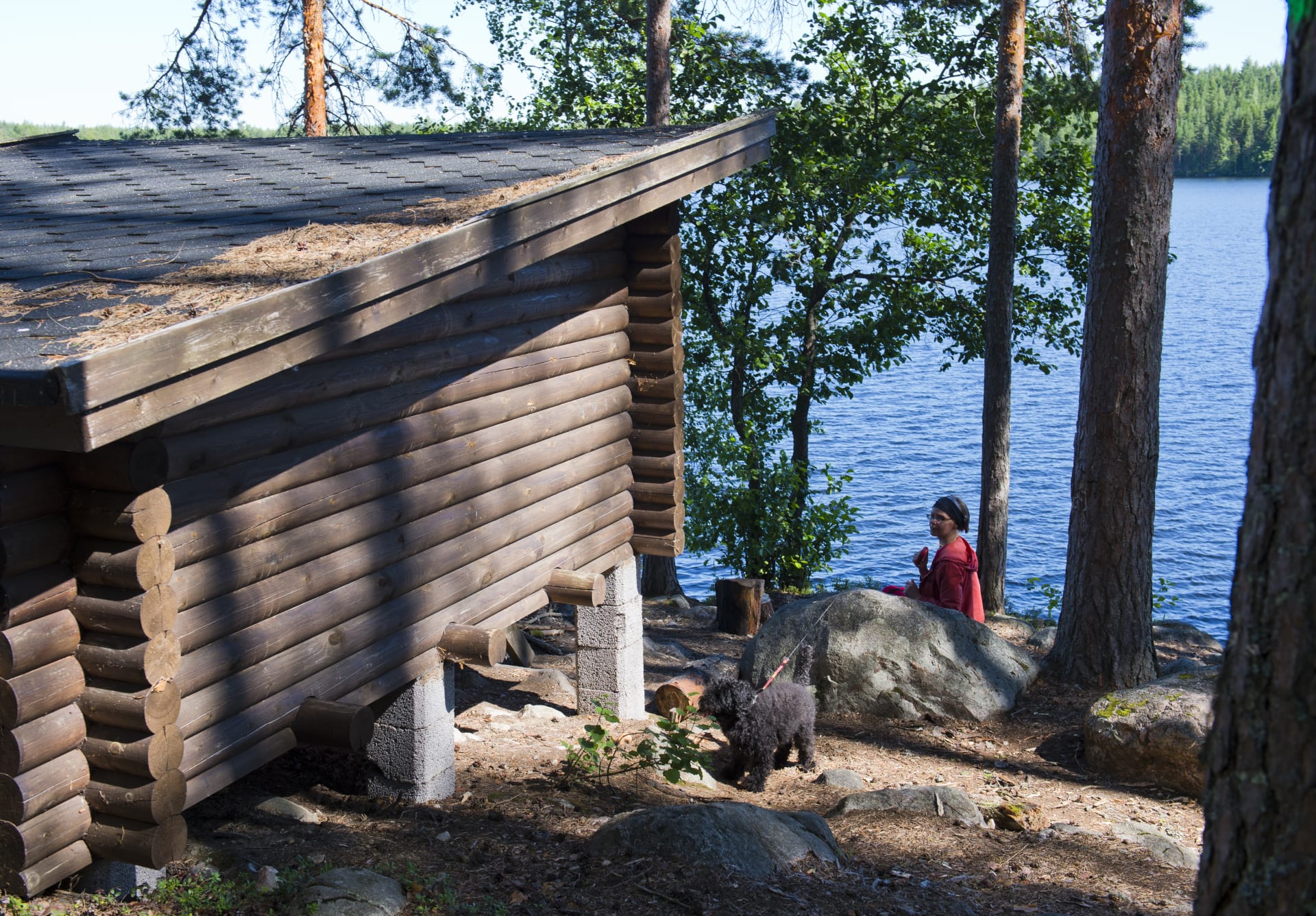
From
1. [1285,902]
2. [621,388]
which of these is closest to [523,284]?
[621,388]

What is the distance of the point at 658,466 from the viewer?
8023mm

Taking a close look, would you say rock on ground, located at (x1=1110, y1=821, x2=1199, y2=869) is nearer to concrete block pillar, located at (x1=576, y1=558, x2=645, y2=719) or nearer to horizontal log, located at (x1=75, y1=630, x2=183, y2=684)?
concrete block pillar, located at (x1=576, y1=558, x2=645, y2=719)

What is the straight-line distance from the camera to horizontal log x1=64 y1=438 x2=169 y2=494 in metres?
3.99

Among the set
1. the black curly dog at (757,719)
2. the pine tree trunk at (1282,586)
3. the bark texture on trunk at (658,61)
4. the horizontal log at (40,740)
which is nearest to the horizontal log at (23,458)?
the horizontal log at (40,740)

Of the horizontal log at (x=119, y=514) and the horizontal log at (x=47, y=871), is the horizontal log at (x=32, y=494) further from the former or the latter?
the horizontal log at (x=47, y=871)

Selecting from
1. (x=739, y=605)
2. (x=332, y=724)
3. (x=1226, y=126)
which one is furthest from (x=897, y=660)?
(x=1226, y=126)

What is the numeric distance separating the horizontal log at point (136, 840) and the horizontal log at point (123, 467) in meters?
1.34

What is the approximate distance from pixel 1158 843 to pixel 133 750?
518 centimetres

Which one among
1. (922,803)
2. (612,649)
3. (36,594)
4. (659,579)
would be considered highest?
(36,594)

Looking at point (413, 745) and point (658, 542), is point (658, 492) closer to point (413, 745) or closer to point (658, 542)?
point (658, 542)

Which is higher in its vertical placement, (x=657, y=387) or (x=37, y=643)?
(x=657, y=387)

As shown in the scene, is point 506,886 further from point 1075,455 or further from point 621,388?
point 1075,455

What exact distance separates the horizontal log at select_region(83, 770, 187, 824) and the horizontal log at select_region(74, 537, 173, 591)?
0.78 m

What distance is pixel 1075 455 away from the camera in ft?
28.8
